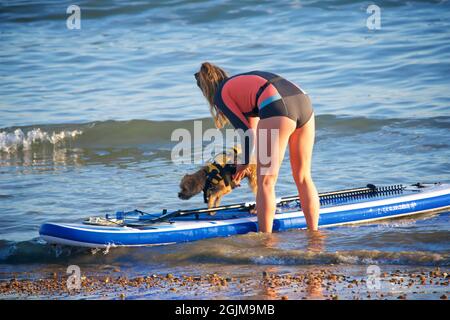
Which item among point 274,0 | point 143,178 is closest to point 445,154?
point 143,178

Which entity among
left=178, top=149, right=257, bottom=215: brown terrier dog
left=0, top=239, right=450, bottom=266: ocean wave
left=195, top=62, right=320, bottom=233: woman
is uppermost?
left=195, top=62, right=320, bottom=233: woman

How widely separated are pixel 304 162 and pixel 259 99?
0.74 meters

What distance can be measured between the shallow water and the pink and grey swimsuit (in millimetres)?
1224

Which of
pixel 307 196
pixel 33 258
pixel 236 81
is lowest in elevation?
pixel 33 258

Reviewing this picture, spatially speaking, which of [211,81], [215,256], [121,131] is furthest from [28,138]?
[215,256]

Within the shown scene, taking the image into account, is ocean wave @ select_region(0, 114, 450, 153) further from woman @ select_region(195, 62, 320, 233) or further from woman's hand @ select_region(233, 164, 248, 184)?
woman @ select_region(195, 62, 320, 233)

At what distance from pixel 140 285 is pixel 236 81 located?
1940 mm

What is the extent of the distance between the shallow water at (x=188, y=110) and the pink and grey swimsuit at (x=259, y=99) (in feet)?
4.02

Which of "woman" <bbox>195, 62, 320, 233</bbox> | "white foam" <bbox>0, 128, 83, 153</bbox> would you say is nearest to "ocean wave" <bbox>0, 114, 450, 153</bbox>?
"white foam" <bbox>0, 128, 83, 153</bbox>

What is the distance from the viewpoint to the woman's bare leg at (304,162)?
23.0 feet

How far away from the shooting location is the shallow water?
24.0 feet

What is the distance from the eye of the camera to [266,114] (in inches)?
267
